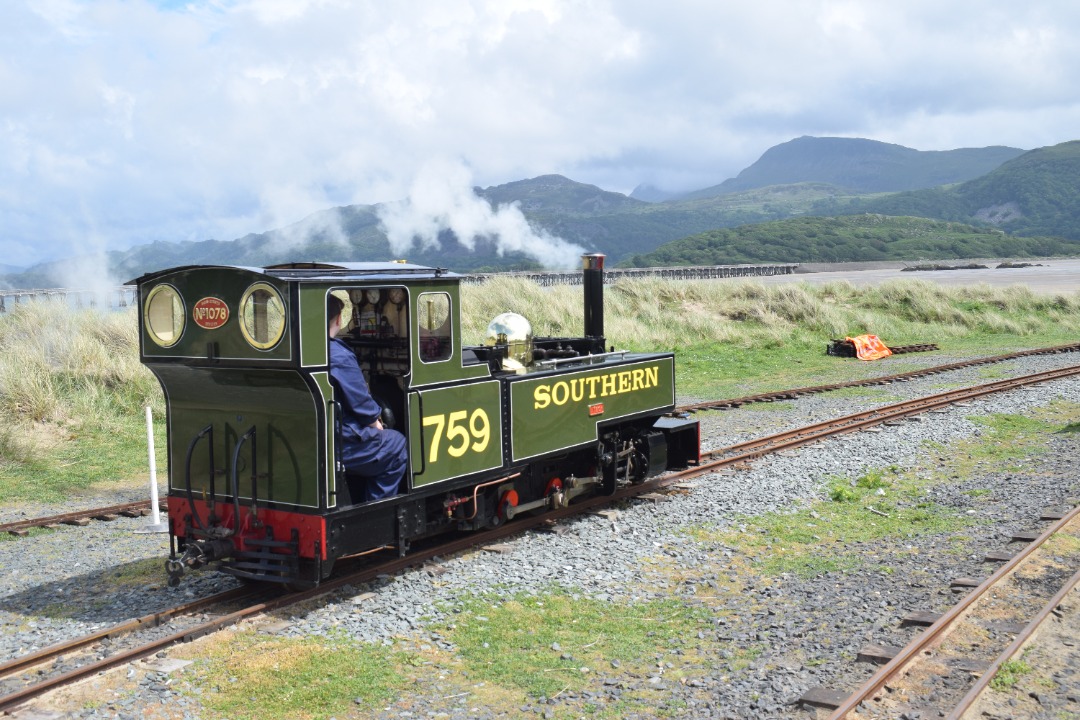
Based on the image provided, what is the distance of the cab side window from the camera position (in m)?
7.79

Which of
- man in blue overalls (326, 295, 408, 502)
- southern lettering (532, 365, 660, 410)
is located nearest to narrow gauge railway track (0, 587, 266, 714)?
man in blue overalls (326, 295, 408, 502)

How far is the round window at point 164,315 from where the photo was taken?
7402 mm

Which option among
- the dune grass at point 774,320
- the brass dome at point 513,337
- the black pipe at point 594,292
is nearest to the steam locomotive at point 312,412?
the brass dome at point 513,337

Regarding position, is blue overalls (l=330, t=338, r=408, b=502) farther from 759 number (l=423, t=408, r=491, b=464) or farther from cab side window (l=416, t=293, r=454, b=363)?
cab side window (l=416, t=293, r=454, b=363)

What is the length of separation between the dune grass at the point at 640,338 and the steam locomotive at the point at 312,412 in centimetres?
527

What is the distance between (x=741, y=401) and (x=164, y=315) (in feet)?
39.6

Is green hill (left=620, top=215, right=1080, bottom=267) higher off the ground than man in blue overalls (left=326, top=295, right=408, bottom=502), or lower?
higher

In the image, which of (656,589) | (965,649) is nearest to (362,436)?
(656,589)

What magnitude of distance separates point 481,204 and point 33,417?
69886 mm

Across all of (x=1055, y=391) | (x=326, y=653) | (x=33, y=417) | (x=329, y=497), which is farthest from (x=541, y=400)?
(x=1055, y=391)

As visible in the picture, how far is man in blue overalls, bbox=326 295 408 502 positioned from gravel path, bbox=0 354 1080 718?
2.87 feet

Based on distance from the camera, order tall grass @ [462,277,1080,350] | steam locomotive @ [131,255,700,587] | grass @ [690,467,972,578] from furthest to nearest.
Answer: tall grass @ [462,277,1080,350] → grass @ [690,467,972,578] → steam locomotive @ [131,255,700,587]

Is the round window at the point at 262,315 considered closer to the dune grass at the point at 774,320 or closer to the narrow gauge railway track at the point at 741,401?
the narrow gauge railway track at the point at 741,401

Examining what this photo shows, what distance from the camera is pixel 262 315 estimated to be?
693cm
